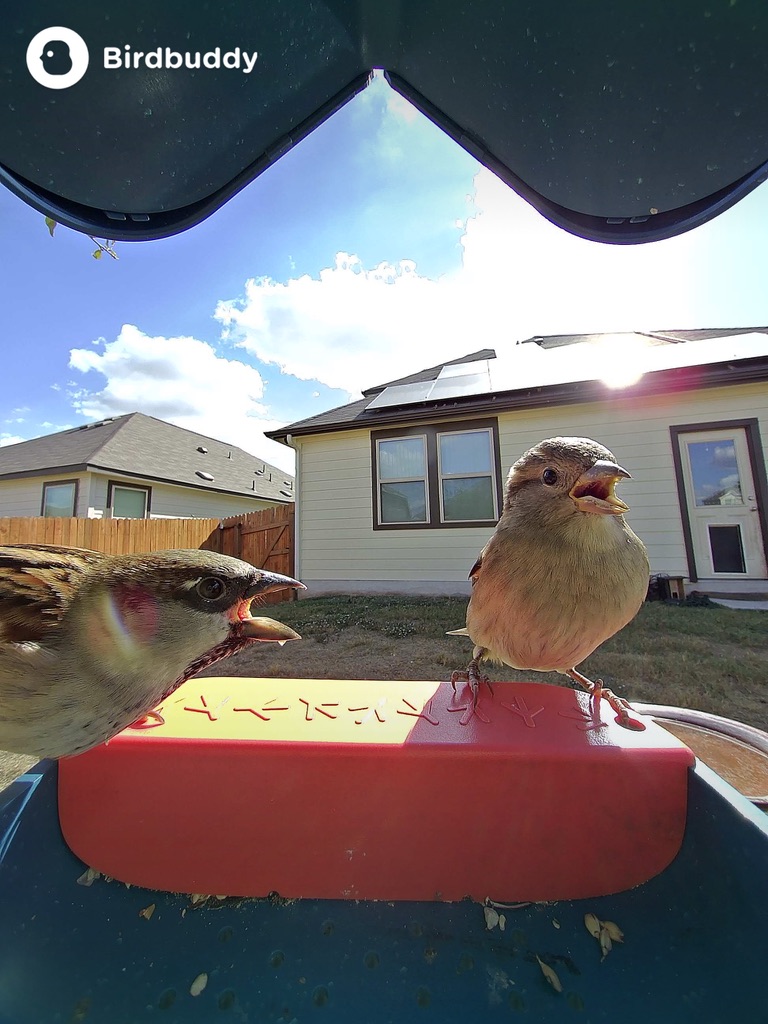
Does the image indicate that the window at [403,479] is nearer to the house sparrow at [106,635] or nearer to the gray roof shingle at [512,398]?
the gray roof shingle at [512,398]

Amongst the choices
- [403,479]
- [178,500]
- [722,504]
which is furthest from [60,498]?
[722,504]

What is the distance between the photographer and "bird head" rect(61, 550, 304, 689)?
0.89 meters

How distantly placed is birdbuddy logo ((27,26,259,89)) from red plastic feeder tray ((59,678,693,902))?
138 cm

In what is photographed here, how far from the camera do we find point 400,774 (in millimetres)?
989

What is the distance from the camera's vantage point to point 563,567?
4.12 ft

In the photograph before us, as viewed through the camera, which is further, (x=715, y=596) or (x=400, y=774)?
(x=715, y=596)

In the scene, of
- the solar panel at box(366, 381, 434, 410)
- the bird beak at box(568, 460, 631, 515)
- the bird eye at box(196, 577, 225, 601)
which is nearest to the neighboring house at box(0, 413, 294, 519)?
the solar panel at box(366, 381, 434, 410)

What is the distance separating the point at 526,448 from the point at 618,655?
3.32 m

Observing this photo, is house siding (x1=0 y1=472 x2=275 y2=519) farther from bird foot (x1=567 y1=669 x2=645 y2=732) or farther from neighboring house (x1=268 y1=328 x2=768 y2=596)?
bird foot (x1=567 y1=669 x2=645 y2=732)

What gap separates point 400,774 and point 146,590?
26.0 inches

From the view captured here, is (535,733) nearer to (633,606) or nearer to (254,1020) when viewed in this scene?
(633,606)

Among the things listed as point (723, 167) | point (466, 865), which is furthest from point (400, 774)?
point (723, 167)

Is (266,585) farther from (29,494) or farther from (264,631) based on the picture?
(29,494)

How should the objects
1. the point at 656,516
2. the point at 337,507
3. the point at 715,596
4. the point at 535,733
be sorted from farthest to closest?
the point at 337,507, the point at 656,516, the point at 715,596, the point at 535,733
